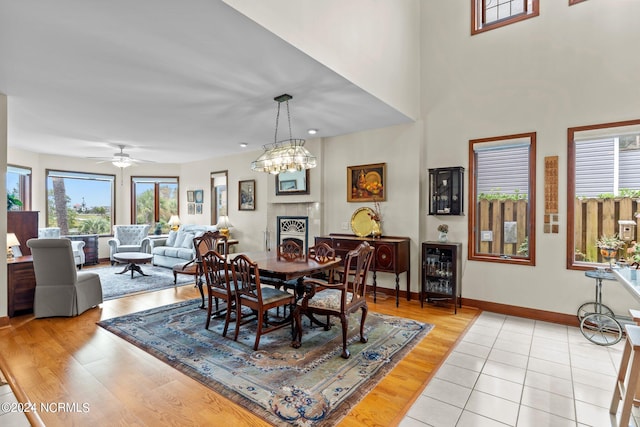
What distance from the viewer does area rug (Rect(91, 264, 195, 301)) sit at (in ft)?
17.0

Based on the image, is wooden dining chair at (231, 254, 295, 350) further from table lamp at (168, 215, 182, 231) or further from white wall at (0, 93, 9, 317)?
table lamp at (168, 215, 182, 231)

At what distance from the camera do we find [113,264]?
7602 millimetres

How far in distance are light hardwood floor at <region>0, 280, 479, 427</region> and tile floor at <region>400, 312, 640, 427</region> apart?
0.16 m

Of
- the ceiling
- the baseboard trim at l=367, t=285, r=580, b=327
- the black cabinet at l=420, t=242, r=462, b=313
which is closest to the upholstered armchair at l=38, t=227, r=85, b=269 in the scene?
the ceiling

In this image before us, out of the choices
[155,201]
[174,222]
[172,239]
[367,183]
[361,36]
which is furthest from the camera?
[155,201]

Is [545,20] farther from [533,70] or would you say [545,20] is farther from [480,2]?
[480,2]

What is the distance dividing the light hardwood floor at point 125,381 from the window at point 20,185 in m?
4.48

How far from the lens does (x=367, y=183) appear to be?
17.2ft

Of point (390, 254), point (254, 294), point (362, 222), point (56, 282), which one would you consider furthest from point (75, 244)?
point (390, 254)

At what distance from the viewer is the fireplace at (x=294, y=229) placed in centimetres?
603

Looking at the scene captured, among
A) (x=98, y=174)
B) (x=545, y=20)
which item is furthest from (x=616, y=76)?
(x=98, y=174)

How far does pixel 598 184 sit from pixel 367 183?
2.89 m

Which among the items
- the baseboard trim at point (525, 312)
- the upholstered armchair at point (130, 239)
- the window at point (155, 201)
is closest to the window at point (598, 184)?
the baseboard trim at point (525, 312)

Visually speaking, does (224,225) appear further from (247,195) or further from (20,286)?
(20,286)
